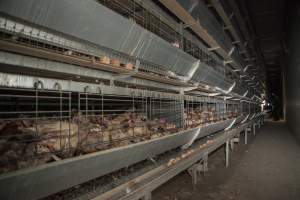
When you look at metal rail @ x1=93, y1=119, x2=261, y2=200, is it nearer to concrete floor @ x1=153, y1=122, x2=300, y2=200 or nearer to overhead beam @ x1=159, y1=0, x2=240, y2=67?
concrete floor @ x1=153, y1=122, x2=300, y2=200

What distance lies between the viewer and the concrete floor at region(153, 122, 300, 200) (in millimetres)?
2496

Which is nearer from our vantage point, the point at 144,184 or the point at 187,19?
the point at 144,184

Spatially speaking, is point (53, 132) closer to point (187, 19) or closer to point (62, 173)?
point (62, 173)

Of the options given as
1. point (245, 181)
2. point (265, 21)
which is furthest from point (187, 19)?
point (265, 21)

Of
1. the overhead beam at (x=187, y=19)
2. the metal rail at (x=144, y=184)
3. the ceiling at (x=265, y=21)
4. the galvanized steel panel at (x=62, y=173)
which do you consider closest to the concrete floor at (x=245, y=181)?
the metal rail at (x=144, y=184)

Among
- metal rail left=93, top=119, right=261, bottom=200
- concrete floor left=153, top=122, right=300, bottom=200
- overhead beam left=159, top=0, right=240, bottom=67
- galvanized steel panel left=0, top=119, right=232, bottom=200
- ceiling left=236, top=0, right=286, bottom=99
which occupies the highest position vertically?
ceiling left=236, top=0, right=286, bottom=99

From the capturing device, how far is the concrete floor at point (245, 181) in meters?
2.50

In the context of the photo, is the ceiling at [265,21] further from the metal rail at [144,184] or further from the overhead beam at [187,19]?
the metal rail at [144,184]

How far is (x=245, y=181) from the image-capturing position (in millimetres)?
2951

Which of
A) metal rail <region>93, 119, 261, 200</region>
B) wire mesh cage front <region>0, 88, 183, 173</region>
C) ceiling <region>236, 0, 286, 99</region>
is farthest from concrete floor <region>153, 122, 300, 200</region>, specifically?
ceiling <region>236, 0, 286, 99</region>

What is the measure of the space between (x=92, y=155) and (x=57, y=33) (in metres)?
0.56

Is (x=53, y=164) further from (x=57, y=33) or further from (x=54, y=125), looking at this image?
(x=57, y=33)

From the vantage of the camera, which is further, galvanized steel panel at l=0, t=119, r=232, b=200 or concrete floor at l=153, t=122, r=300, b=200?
concrete floor at l=153, t=122, r=300, b=200

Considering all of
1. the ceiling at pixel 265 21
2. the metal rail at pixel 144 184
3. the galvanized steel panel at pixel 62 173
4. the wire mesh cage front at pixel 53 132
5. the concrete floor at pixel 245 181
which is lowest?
the concrete floor at pixel 245 181
